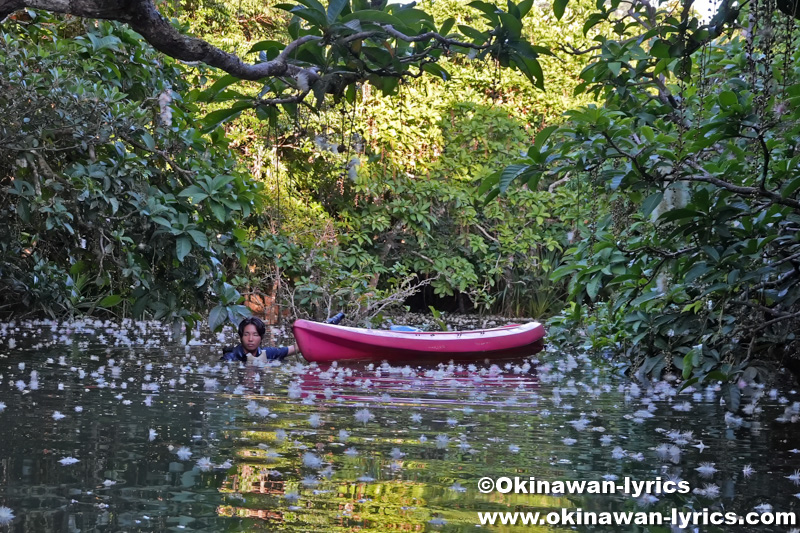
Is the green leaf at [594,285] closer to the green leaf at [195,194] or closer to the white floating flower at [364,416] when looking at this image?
the white floating flower at [364,416]

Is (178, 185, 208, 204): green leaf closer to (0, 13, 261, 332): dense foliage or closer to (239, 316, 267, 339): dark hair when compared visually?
(0, 13, 261, 332): dense foliage

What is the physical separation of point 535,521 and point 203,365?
631 cm

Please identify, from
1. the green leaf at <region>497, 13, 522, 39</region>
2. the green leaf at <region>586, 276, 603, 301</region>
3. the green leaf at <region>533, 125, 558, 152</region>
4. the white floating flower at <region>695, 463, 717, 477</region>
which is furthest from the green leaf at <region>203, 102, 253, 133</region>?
the green leaf at <region>586, 276, 603, 301</region>

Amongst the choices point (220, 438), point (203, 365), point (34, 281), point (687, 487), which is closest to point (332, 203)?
point (34, 281)

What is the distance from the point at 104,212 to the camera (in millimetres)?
6547

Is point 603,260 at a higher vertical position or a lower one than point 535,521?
higher

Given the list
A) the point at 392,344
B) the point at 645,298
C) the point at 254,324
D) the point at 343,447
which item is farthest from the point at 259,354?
the point at 343,447

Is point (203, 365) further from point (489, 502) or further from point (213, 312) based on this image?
point (489, 502)

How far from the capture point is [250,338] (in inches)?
368

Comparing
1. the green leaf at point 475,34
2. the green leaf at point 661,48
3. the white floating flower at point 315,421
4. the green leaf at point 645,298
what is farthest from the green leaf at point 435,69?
the green leaf at point 645,298

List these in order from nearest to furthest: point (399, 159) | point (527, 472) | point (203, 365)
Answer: point (527, 472) → point (203, 365) → point (399, 159)

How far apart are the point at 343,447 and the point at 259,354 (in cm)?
511

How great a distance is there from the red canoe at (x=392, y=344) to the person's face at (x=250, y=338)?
47cm

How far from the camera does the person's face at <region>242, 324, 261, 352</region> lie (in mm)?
9305
